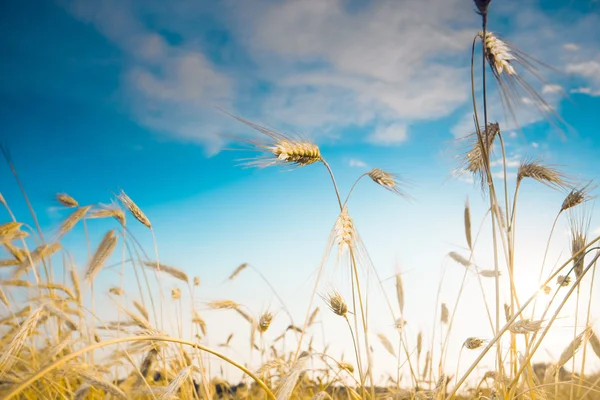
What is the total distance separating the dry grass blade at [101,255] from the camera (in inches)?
113

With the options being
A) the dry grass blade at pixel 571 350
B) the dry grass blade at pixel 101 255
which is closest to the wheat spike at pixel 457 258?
the dry grass blade at pixel 571 350

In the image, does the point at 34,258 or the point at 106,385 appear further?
the point at 34,258

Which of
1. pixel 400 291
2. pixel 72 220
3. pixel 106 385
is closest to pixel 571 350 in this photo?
pixel 400 291

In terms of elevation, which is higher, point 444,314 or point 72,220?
point 72,220

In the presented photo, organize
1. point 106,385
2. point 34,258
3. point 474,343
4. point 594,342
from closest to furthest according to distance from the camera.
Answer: point 106,385 → point 474,343 → point 594,342 → point 34,258

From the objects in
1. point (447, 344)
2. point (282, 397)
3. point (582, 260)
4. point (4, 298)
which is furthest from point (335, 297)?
point (4, 298)

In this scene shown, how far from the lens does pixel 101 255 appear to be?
2.96 m

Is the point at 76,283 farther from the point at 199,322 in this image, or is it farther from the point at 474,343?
the point at 474,343

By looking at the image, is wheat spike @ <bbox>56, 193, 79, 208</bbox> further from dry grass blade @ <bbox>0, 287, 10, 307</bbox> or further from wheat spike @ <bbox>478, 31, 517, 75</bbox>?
wheat spike @ <bbox>478, 31, 517, 75</bbox>

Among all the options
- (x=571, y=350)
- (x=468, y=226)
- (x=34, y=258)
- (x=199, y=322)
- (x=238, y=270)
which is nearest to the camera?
(x=571, y=350)

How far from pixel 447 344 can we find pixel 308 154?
6.22 ft

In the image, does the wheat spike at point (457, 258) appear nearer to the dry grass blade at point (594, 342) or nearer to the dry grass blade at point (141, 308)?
the dry grass blade at point (594, 342)

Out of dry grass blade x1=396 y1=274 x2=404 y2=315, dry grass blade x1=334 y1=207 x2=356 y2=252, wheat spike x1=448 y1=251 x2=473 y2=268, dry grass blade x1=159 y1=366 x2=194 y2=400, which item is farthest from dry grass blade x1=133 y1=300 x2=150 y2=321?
wheat spike x1=448 y1=251 x2=473 y2=268

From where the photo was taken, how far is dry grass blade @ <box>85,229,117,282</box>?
2869 mm
